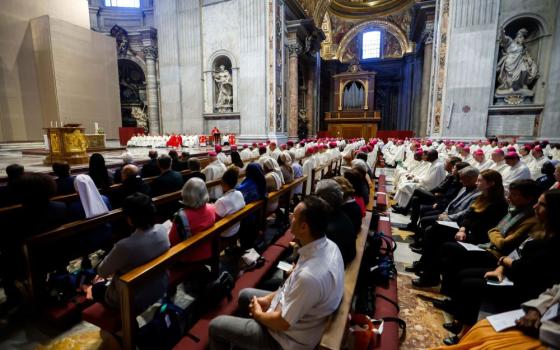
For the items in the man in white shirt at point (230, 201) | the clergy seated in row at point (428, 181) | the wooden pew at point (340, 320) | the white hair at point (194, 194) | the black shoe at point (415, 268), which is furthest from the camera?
the clergy seated in row at point (428, 181)

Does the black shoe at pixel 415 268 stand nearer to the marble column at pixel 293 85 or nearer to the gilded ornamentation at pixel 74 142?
the gilded ornamentation at pixel 74 142

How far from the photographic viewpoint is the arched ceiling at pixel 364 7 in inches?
766

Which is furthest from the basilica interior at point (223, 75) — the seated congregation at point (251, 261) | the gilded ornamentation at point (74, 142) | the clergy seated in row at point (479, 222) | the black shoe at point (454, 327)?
the black shoe at point (454, 327)

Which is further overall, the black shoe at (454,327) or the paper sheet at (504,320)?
the black shoe at (454,327)

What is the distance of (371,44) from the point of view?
21422 millimetres

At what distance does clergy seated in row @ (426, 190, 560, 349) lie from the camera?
5.59 ft

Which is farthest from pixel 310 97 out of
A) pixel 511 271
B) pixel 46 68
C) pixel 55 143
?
pixel 511 271

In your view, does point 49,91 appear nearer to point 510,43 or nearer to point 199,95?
point 199,95

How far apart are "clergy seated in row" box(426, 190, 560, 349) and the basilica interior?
217 cm

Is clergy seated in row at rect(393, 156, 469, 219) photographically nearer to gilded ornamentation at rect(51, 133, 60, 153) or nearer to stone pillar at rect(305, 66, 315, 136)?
gilded ornamentation at rect(51, 133, 60, 153)

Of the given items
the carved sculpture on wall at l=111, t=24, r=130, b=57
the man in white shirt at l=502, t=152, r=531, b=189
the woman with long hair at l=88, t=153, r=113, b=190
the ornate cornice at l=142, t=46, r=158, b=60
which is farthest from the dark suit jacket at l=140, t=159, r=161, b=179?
the carved sculpture on wall at l=111, t=24, r=130, b=57

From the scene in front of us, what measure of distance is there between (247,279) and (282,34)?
12.6m

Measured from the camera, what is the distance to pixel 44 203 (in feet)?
7.91

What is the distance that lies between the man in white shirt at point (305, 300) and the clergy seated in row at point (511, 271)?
85 cm
